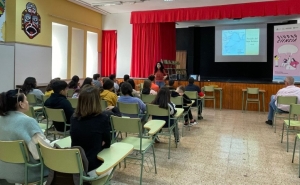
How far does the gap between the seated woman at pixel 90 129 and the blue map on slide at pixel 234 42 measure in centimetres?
853

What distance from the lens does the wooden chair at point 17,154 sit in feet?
5.94

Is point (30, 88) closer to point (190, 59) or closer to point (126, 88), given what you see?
point (126, 88)

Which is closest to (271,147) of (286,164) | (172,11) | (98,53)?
(286,164)

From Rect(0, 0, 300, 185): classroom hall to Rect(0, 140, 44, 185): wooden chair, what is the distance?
1.14 meters

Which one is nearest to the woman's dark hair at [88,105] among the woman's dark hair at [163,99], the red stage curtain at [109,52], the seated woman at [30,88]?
the woman's dark hair at [163,99]

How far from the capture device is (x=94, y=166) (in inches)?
74.5

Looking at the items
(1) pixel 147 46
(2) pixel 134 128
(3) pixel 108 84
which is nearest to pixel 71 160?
(2) pixel 134 128

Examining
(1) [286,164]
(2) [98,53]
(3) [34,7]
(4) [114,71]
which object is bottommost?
(1) [286,164]

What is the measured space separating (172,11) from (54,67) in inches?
172

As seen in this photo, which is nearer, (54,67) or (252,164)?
(252,164)

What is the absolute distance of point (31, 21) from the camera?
6520 millimetres

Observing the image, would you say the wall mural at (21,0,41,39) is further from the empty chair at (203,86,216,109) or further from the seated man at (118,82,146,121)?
the empty chair at (203,86,216,109)

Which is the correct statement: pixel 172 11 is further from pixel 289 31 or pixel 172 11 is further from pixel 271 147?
pixel 271 147

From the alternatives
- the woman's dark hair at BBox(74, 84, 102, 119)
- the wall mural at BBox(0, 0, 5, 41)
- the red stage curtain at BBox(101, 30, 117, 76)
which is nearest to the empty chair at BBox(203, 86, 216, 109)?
the red stage curtain at BBox(101, 30, 117, 76)
